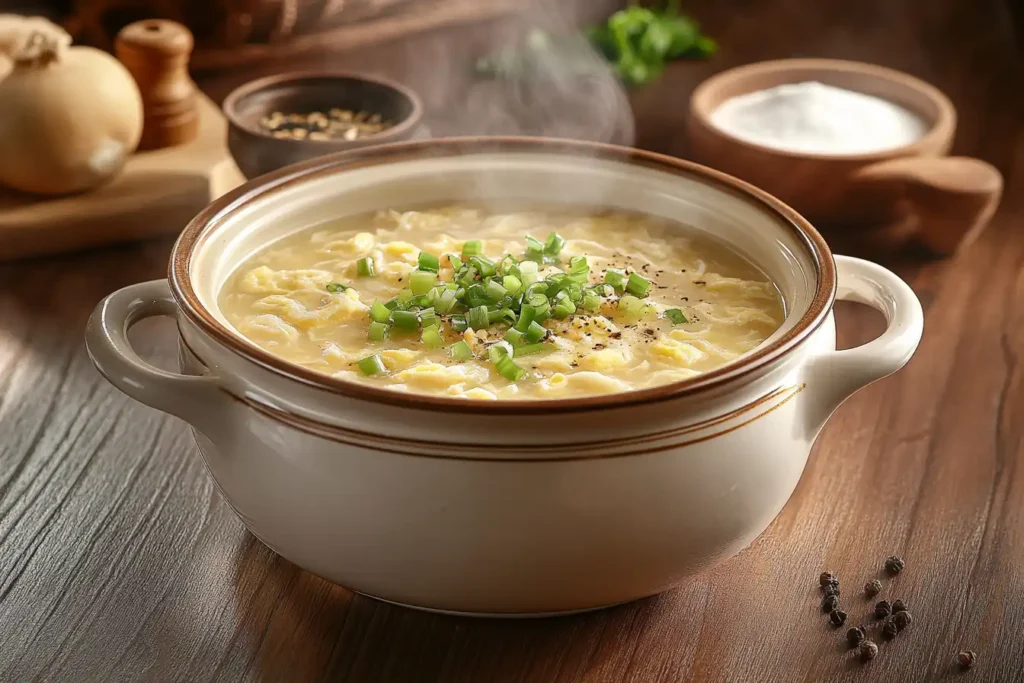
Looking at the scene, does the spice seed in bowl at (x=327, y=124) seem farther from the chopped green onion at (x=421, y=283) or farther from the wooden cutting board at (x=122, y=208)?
the chopped green onion at (x=421, y=283)

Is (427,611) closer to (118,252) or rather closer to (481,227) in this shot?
(481,227)

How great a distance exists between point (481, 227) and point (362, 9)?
2.04 meters

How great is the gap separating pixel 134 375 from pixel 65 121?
5.05ft

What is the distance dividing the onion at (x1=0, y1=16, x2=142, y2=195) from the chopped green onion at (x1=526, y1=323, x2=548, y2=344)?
1.60 m

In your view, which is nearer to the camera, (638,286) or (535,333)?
(535,333)

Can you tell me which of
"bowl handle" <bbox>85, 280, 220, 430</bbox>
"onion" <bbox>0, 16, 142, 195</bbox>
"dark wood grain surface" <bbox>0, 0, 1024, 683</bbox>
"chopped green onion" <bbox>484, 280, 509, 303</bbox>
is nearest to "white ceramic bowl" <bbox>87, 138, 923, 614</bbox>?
"bowl handle" <bbox>85, 280, 220, 430</bbox>

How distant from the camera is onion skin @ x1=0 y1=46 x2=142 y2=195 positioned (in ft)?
10.1

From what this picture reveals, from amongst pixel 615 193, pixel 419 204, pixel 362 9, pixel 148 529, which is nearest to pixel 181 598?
pixel 148 529

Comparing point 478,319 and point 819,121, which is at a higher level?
point 478,319

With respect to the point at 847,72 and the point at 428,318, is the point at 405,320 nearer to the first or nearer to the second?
the point at 428,318

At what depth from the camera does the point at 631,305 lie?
2.19 meters

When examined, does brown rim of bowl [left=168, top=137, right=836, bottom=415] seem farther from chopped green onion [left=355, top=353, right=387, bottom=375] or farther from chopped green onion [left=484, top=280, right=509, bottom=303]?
chopped green onion [left=484, top=280, right=509, bottom=303]

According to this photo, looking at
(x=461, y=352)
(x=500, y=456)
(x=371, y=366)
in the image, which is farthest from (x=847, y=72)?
(x=500, y=456)

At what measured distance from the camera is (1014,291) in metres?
3.15
